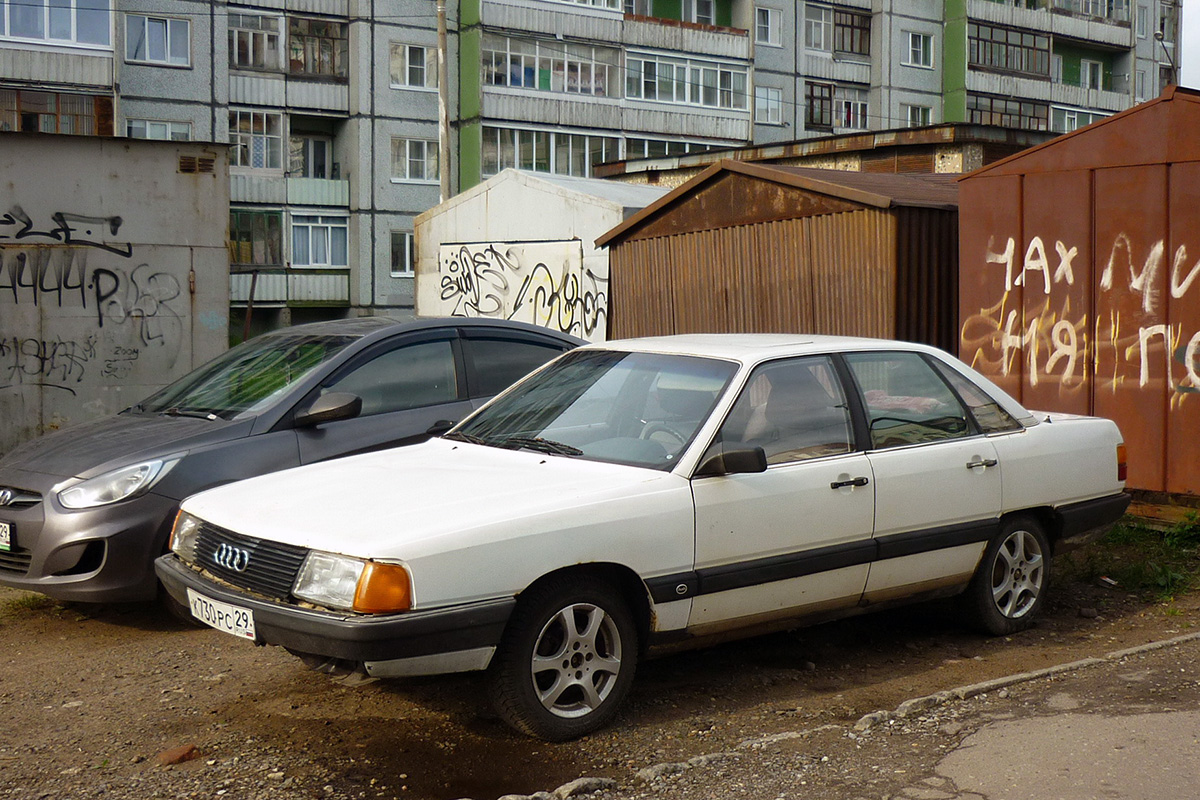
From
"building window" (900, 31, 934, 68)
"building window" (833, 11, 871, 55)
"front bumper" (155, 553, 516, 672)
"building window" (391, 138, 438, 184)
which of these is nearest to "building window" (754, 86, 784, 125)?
"building window" (833, 11, 871, 55)

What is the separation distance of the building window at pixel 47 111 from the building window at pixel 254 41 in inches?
192

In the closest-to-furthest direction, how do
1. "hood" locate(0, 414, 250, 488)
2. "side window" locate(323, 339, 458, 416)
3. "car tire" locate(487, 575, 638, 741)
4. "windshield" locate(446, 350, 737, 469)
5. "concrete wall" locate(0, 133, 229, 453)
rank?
"car tire" locate(487, 575, 638, 741) < "windshield" locate(446, 350, 737, 469) < "hood" locate(0, 414, 250, 488) < "side window" locate(323, 339, 458, 416) < "concrete wall" locate(0, 133, 229, 453)

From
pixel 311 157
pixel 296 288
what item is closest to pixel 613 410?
pixel 296 288

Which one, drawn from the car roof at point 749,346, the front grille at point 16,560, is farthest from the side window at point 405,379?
the front grille at point 16,560

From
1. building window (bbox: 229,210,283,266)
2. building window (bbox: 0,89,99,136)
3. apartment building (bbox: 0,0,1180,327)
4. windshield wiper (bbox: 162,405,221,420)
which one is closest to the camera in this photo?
windshield wiper (bbox: 162,405,221,420)

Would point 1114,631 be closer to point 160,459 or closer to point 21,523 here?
point 160,459

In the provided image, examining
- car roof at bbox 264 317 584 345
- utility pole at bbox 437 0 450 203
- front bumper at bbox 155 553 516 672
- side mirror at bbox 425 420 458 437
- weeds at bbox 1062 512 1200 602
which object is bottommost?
weeds at bbox 1062 512 1200 602

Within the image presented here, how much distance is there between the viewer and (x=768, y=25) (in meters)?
44.8

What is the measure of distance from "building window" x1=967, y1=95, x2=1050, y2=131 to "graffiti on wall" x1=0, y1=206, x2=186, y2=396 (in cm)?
4295

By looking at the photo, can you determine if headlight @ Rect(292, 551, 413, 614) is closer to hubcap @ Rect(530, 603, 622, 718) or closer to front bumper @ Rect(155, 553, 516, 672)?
front bumper @ Rect(155, 553, 516, 672)

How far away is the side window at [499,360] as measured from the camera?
7082 mm

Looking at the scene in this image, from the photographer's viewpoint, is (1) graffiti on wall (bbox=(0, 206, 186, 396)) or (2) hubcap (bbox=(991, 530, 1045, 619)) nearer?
(2) hubcap (bbox=(991, 530, 1045, 619))

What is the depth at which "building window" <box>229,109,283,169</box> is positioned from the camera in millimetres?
35344

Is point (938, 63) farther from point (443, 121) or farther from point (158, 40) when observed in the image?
point (443, 121)
